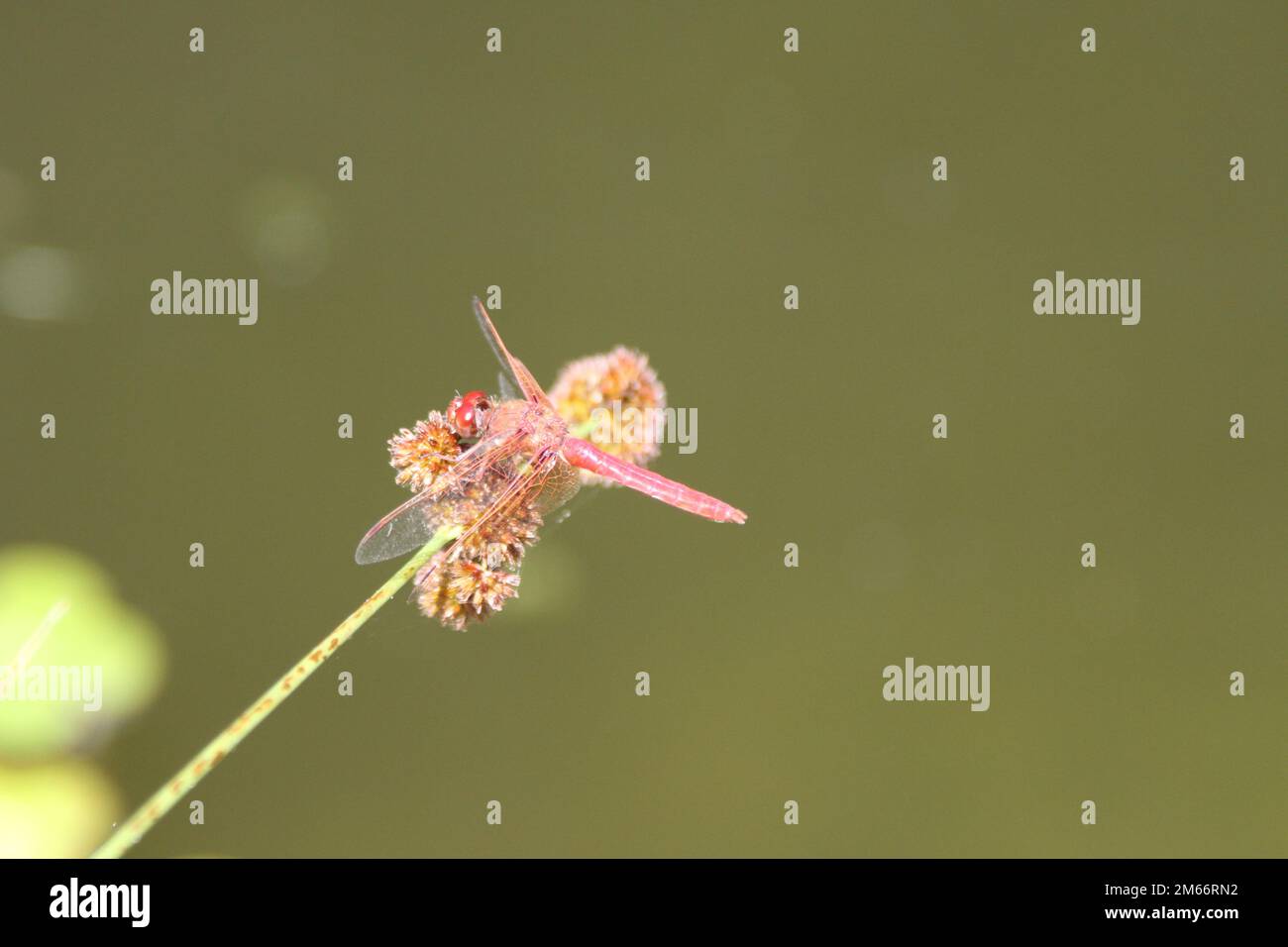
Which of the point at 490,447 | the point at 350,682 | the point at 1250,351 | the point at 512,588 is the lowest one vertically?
the point at 350,682

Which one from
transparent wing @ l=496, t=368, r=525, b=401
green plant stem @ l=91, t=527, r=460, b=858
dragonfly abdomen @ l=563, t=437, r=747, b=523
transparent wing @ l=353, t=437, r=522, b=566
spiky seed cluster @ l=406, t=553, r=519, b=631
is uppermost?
transparent wing @ l=496, t=368, r=525, b=401

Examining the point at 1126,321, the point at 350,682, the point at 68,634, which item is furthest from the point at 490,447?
the point at 1126,321

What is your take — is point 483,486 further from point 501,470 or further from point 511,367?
point 511,367

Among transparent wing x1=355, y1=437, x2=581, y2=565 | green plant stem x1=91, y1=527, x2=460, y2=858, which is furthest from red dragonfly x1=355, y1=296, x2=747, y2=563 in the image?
green plant stem x1=91, y1=527, x2=460, y2=858

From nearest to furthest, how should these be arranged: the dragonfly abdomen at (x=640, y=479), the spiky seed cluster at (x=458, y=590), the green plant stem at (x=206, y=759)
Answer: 1. the green plant stem at (x=206, y=759)
2. the spiky seed cluster at (x=458, y=590)
3. the dragonfly abdomen at (x=640, y=479)

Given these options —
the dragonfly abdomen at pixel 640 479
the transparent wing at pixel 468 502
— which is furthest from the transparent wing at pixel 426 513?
the dragonfly abdomen at pixel 640 479

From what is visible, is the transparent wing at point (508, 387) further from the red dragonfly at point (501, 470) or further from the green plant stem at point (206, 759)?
the green plant stem at point (206, 759)

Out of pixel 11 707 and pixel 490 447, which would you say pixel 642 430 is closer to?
pixel 490 447

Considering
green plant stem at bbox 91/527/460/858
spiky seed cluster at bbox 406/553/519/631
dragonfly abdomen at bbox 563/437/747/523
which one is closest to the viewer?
green plant stem at bbox 91/527/460/858

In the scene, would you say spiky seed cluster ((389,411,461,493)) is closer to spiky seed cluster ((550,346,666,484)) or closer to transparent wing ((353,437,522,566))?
transparent wing ((353,437,522,566))
